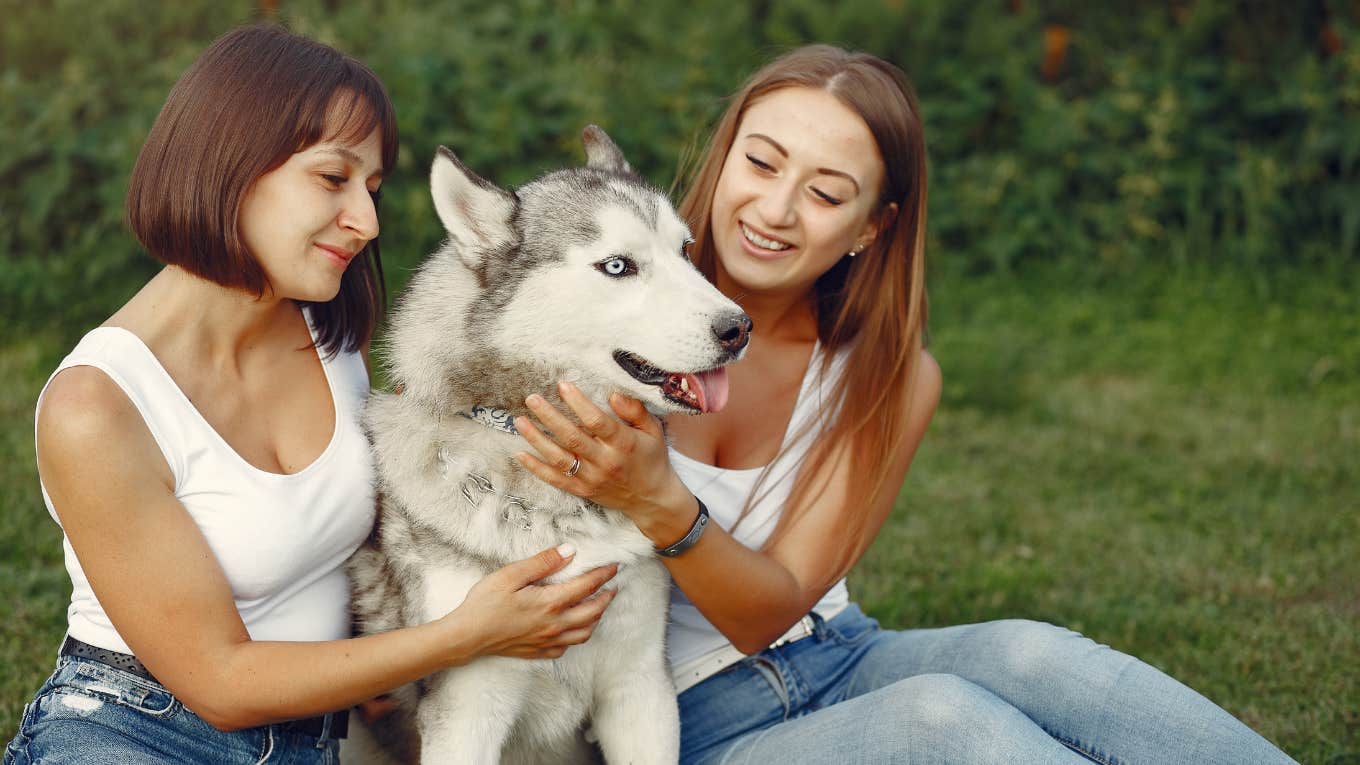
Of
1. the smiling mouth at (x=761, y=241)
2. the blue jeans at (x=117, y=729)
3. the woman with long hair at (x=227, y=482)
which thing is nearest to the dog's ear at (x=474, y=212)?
the woman with long hair at (x=227, y=482)

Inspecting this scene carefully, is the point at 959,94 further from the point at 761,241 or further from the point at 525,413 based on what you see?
the point at 525,413

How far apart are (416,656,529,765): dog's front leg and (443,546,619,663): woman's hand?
6 centimetres

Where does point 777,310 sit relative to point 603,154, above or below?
below

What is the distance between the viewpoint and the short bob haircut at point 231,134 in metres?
2.35

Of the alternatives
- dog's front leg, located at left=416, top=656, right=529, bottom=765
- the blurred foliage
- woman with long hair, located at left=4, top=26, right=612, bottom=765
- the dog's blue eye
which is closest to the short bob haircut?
woman with long hair, located at left=4, top=26, right=612, bottom=765

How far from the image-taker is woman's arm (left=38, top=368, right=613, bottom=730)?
220 centimetres

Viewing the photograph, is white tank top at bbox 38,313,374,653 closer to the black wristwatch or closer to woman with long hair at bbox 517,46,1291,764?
woman with long hair at bbox 517,46,1291,764

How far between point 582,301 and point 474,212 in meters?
0.33

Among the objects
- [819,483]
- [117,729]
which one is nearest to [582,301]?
[819,483]

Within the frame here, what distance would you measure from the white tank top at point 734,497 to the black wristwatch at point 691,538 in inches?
14.3

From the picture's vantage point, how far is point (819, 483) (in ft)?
10.1

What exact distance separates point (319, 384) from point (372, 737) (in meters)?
0.86

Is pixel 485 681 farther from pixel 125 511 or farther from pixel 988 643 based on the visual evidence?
pixel 988 643

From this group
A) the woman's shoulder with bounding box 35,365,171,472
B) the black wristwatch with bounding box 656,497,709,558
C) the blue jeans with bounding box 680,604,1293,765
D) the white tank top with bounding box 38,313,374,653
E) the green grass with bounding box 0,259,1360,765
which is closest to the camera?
the woman's shoulder with bounding box 35,365,171,472
